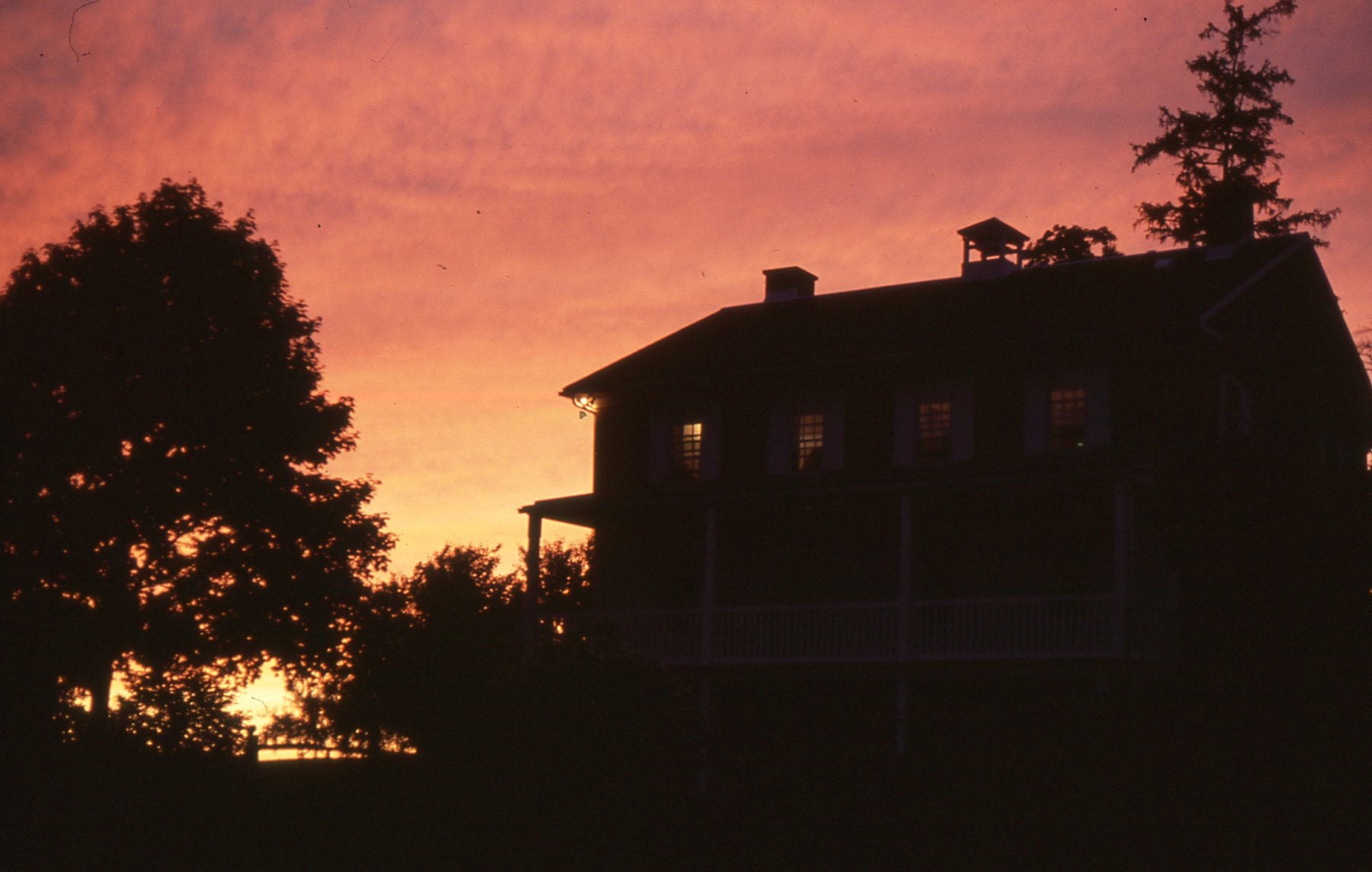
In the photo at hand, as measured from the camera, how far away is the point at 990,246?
35.8m

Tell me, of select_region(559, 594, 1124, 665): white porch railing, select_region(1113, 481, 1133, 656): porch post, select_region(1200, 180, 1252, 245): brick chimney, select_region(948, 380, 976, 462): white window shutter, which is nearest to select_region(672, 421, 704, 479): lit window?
select_region(559, 594, 1124, 665): white porch railing

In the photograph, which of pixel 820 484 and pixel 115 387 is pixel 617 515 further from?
pixel 115 387

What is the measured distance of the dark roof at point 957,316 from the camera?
98.0ft

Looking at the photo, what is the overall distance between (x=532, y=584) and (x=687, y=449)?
4.68m

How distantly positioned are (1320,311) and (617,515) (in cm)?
1588

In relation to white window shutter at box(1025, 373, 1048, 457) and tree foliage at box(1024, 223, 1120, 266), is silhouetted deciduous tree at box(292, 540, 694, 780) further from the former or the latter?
tree foliage at box(1024, 223, 1120, 266)

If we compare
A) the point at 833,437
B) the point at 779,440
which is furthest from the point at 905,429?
the point at 779,440

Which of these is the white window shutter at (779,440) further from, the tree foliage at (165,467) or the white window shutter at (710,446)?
the tree foliage at (165,467)

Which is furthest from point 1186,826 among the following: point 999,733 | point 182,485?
point 182,485

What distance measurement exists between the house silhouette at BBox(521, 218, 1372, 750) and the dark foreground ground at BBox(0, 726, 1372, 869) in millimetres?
3738

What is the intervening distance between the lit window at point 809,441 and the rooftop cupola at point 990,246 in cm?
558

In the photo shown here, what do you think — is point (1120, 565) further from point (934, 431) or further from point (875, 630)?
point (934, 431)

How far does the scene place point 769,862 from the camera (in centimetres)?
2050

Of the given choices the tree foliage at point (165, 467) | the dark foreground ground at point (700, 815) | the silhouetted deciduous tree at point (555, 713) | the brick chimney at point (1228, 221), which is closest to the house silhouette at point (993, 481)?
the brick chimney at point (1228, 221)
